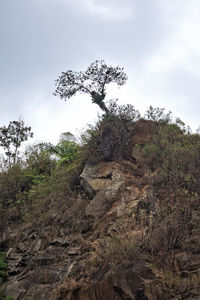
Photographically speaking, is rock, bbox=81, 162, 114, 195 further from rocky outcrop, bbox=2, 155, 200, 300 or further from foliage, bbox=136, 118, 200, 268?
foliage, bbox=136, 118, 200, 268

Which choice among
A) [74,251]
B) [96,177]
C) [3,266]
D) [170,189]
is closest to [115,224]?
[74,251]

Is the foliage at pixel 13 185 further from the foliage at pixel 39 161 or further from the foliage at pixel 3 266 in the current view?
the foliage at pixel 3 266

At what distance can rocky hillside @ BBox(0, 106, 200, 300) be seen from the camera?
525cm

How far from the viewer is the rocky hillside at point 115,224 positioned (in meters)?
5.25

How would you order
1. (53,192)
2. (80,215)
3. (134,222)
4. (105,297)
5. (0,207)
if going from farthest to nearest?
(0,207) < (53,192) < (80,215) < (134,222) < (105,297)

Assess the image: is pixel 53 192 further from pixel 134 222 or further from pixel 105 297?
pixel 105 297

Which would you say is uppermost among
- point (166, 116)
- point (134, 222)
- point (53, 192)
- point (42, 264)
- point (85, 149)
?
point (166, 116)

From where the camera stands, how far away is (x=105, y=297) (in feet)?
17.0

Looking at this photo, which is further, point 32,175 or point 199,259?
point 32,175

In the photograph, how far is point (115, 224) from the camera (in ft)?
22.6

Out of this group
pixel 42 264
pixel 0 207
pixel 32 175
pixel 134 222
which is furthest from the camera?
pixel 32 175

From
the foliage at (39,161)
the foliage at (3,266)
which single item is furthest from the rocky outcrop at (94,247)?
the foliage at (39,161)

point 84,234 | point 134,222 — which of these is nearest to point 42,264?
point 84,234

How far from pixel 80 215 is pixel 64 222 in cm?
54
